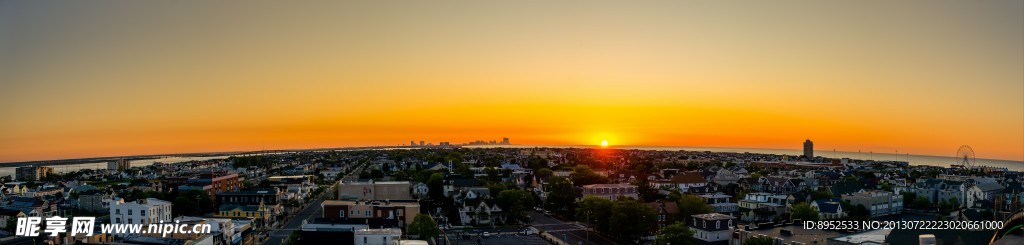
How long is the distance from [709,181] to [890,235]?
28403 millimetres

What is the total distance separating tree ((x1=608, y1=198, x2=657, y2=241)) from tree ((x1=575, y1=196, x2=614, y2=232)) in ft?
2.44

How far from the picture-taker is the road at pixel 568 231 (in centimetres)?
2488

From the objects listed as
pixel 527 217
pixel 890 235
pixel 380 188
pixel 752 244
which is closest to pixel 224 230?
pixel 380 188

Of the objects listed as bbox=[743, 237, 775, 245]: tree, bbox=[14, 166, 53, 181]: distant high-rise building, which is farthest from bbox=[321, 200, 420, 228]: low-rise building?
bbox=[14, 166, 53, 181]: distant high-rise building

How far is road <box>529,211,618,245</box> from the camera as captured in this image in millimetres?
24875

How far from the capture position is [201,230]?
65.0 feet

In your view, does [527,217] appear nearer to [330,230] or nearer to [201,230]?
[330,230]

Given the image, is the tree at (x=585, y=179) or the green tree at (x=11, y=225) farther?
the tree at (x=585, y=179)

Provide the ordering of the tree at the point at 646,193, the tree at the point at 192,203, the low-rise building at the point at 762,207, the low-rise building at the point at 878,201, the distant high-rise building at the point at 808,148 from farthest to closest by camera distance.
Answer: the distant high-rise building at the point at 808,148 → the tree at the point at 646,193 → the low-rise building at the point at 878,201 → the tree at the point at 192,203 → the low-rise building at the point at 762,207

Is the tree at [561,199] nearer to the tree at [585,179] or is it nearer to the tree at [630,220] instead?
the tree at [630,220]

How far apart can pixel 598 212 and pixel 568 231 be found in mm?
1942

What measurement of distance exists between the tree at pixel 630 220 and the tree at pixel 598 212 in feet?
2.44

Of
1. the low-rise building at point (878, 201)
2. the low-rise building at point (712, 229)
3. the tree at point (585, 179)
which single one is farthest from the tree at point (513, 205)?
the low-rise building at point (878, 201)

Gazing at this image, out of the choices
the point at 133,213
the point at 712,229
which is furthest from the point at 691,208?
the point at 133,213
